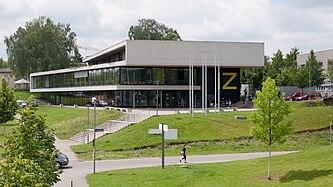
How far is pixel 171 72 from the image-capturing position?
251 ft

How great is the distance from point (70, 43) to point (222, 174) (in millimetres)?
95865

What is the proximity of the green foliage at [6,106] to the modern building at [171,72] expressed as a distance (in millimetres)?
22763

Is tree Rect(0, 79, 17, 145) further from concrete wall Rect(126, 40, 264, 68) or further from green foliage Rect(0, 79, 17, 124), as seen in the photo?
concrete wall Rect(126, 40, 264, 68)

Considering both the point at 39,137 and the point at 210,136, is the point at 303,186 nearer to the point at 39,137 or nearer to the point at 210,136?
the point at 39,137

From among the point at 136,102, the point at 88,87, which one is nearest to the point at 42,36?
the point at 88,87

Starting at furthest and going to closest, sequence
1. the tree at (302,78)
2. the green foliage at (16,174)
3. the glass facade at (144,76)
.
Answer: the tree at (302,78)
the glass facade at (144,76)
the green foliage at (16,174)

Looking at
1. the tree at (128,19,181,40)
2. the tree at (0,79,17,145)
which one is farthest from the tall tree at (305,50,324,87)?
the tree at (0,79,17,145)

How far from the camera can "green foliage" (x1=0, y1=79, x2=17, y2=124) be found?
5219 cm

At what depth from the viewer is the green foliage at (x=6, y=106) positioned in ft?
171

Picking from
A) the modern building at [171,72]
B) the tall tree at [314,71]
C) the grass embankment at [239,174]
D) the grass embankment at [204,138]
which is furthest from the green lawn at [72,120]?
the tall tree at [314,71]

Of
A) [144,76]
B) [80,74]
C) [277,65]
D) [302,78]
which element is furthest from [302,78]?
[80,74]

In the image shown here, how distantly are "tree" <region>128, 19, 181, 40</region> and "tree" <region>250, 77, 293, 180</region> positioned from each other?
9760cm

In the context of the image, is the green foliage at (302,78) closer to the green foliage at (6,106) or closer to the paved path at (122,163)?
the paved path at (122,163)

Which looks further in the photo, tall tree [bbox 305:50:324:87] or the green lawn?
tall tree [bbox 305:50:324:87]
